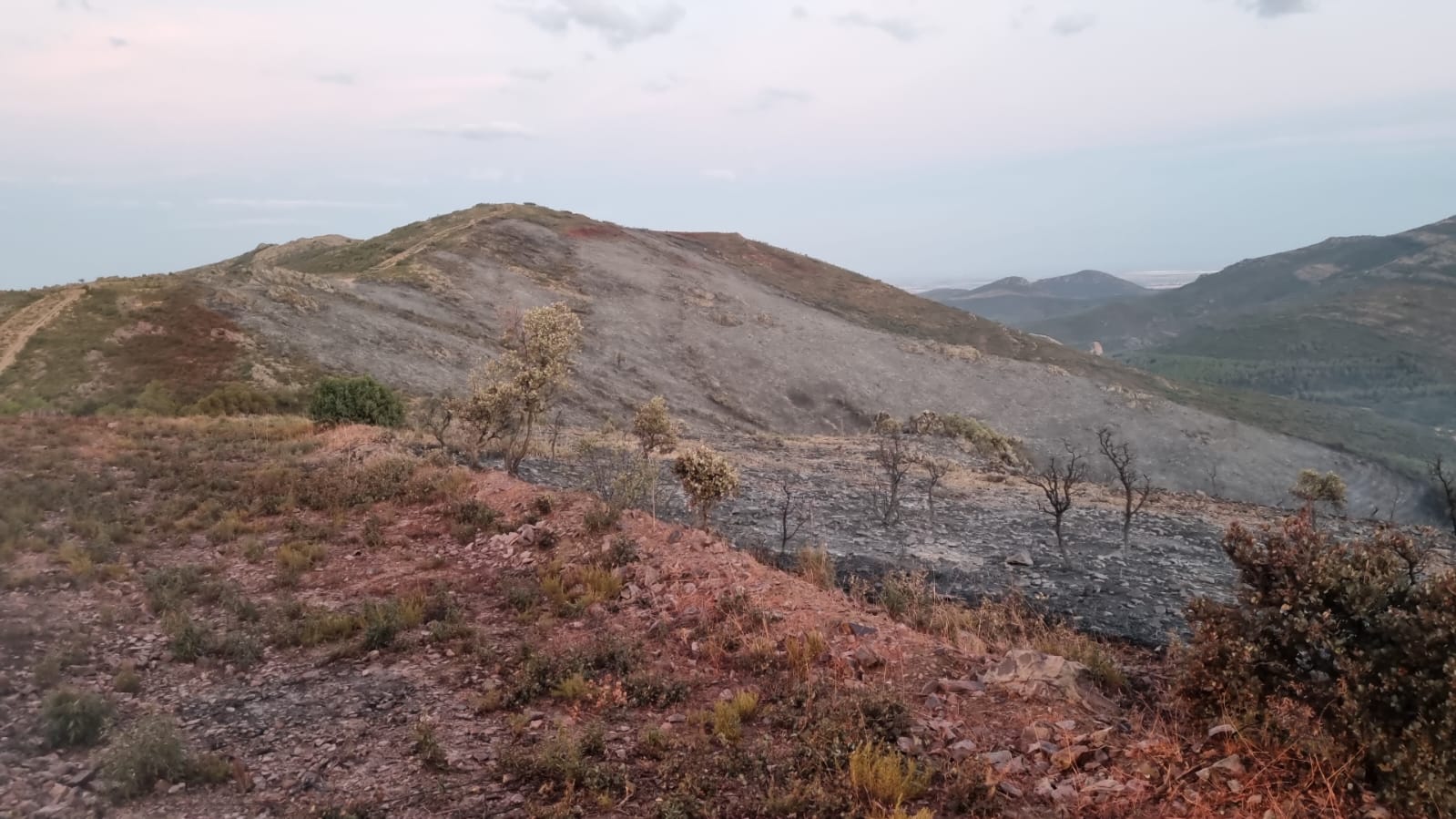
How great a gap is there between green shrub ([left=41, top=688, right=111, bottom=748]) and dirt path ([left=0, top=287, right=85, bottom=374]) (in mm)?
29727

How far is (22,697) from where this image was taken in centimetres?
764

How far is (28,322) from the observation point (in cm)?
3275

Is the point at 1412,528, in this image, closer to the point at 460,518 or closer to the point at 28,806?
the point at 460,518

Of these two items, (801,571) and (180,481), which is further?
(180,481)

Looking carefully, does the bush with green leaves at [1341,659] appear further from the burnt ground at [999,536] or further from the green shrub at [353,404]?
the green shrub at [353,404]

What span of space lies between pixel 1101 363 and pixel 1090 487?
58.6 metres

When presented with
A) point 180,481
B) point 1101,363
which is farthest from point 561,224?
point 180,481

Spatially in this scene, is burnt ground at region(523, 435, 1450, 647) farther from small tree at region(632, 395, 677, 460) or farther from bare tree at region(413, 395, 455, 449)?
bare tree at region(413, 395, 455, 449)

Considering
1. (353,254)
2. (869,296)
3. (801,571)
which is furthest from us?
(869,296)

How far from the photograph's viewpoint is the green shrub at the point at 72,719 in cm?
688

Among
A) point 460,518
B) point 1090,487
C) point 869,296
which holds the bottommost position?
point 1090,487

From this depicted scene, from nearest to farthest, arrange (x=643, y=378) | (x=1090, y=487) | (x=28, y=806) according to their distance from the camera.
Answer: (x=28, y=806)
(x=1090, y=487)
(x=643, y=378)

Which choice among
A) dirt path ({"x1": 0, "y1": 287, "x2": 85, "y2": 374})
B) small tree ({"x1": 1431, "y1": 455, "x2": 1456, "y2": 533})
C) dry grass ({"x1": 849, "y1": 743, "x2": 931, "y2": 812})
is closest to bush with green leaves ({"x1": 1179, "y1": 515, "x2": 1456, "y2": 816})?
dry grass ({"x1": 849, "y1": 743, "x2": 931, "y2": 812})

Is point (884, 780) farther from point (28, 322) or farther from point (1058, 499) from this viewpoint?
point (28, 322)
